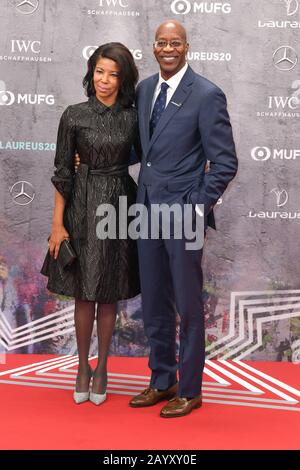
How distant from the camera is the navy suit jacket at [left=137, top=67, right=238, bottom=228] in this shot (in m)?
3.08

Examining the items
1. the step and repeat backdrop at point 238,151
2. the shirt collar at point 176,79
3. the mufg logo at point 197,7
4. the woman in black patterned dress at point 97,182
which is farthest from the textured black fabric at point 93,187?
the mufg logo at point 197,7

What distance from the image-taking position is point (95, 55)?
10.7 ft

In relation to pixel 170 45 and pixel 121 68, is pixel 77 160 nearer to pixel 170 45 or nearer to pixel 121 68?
pixel 121 68

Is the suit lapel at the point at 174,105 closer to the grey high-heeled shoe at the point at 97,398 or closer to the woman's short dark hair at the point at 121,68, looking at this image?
the woman's short dark hair at the point at 121,68

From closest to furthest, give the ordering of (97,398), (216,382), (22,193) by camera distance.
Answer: (97,398) → (216,382) → (22,193)

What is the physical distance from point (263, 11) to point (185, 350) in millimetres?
2075

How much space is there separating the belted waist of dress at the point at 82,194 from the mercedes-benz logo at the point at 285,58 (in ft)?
4.54

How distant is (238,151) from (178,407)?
1645 mm

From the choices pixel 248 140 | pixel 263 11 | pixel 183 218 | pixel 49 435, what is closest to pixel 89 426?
pixel 49 435

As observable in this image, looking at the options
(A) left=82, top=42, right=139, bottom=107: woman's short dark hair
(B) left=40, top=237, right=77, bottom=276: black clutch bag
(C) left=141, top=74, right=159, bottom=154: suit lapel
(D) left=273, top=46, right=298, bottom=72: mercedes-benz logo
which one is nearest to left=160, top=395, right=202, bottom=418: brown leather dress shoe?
(B) left=40, top=237, right=77, bottom=276: black clutch bag

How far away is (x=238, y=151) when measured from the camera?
4.12 m

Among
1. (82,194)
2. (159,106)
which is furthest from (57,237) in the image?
(159,106)

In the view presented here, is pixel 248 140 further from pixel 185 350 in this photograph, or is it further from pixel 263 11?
pixel 185 350

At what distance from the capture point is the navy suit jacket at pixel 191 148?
10.1ft
